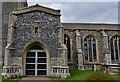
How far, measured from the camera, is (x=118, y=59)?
31.3 metres

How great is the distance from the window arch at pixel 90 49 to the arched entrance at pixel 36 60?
352 inches

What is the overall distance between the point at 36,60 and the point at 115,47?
1342cm

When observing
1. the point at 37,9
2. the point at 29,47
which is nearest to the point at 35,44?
the point at 29,47

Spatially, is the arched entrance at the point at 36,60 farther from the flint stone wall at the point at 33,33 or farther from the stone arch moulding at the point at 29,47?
the flint stone wall at the point at 33,33

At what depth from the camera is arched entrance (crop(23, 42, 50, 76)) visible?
22.8 metres

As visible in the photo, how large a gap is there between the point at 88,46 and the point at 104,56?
108 inches

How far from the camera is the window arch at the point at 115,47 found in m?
31.2

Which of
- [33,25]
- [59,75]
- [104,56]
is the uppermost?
[33,25]

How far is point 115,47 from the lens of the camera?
3139 centimetres

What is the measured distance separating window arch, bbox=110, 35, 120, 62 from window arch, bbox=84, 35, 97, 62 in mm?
2658

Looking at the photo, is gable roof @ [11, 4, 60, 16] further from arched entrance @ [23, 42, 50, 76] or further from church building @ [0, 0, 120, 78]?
arched entrance @ [23, 42, 50, 76]

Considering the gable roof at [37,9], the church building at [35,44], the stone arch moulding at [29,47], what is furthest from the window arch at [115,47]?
the stone arch moulding at [29,47]

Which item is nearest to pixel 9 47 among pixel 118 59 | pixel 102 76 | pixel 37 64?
pixel 37 64

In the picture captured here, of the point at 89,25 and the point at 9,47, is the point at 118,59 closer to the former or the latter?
the point at 89,25
